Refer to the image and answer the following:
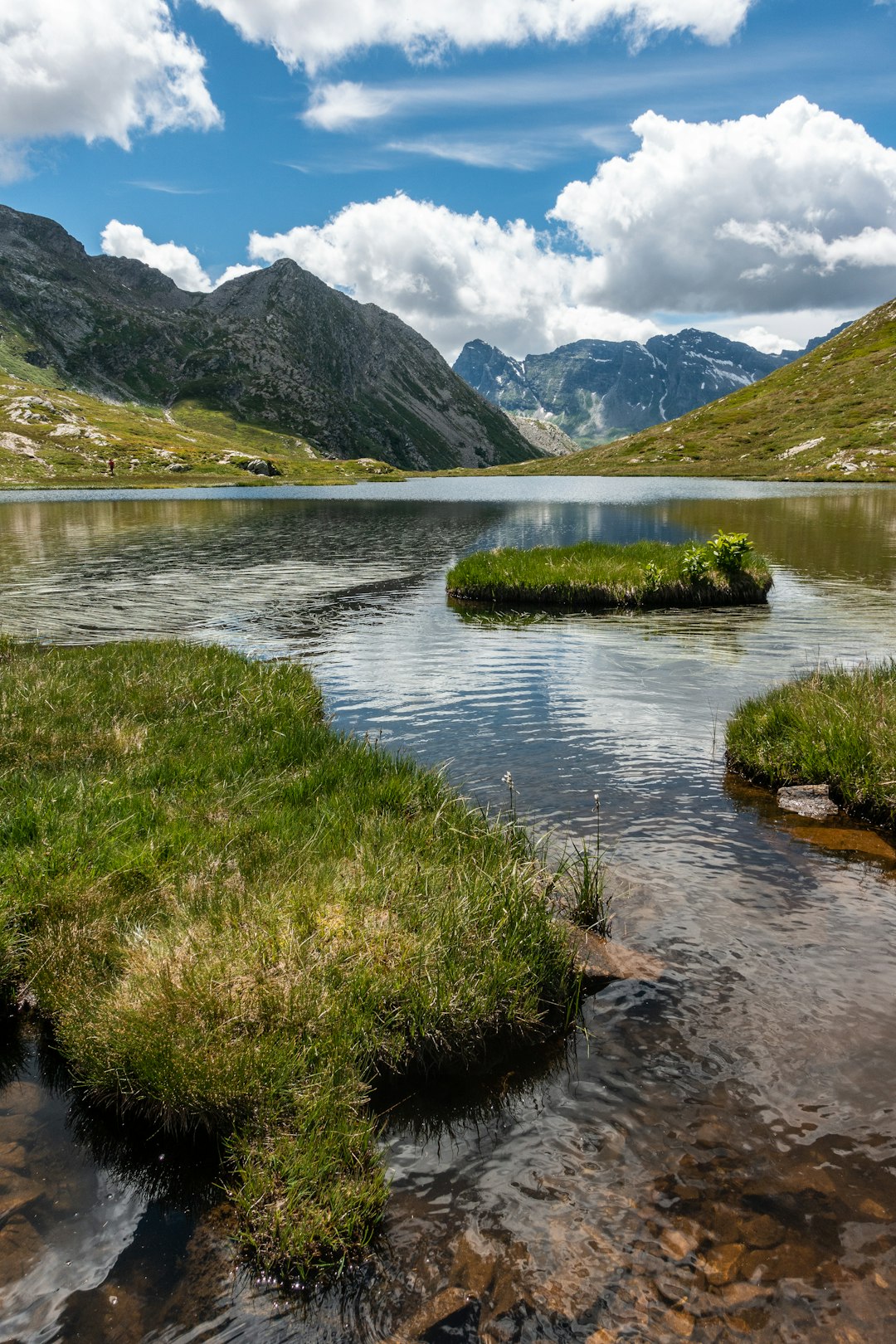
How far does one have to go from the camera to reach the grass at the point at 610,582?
113 feet

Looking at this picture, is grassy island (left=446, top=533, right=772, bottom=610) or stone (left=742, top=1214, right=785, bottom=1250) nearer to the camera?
stone (left=742, top=1214, right=785, bottom=1250)

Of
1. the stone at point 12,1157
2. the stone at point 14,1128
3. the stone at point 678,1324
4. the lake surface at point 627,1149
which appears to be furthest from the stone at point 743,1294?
the stone at point 14,1128

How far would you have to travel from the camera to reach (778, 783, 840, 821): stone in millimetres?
12578

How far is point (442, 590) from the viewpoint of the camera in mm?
40469

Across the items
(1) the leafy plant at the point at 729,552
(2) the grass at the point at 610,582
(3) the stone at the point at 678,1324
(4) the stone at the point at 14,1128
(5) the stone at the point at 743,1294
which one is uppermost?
(1) the leafy plant at the point at 729,552

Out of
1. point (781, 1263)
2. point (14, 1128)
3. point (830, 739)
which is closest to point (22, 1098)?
point (14, 1128)

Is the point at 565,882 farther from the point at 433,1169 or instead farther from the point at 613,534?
the point at 613,534

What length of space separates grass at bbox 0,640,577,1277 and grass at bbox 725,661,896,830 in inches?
224

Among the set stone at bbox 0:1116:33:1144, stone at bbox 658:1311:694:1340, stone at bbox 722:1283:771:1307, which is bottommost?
stone at bbox 658:1311:694:1340

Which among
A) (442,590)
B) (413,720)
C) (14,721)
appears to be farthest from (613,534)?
(14,721)

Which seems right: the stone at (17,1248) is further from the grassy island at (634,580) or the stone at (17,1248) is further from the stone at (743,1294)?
the grassy island at (634,580)

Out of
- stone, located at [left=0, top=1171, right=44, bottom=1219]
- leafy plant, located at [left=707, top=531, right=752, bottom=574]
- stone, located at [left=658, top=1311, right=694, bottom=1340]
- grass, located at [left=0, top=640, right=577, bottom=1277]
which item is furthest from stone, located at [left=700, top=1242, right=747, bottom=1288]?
leafy plant, located at [left=707, top=531, right=752, bottom=574]

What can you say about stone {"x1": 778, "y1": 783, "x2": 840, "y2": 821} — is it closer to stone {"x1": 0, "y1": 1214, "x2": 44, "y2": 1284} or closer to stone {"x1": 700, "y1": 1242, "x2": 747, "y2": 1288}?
stone {"x1": 700, "y1": 1242, "x2": 747, "y2": 1288}

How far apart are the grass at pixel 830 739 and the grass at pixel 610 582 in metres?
18.0
